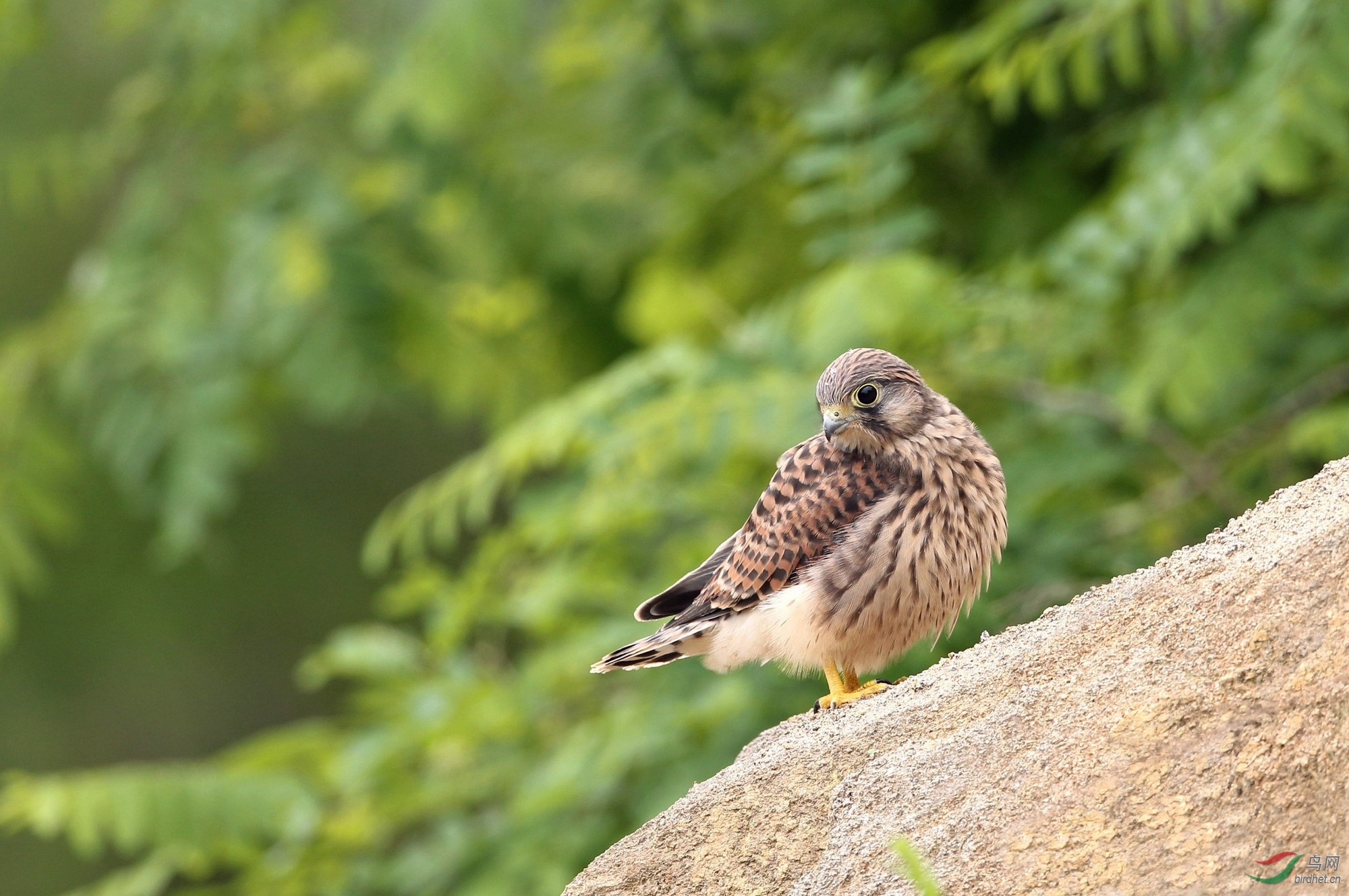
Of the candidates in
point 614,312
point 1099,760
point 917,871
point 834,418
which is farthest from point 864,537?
point 614,312

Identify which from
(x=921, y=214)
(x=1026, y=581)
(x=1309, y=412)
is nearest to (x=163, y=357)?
(x=921, y=214)

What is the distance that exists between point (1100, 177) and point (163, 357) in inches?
141

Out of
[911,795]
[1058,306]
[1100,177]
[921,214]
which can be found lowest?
[911,795]

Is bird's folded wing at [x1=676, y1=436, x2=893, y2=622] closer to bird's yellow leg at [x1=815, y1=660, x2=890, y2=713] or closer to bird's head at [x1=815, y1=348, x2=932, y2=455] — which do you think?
bird's head at [x1=815, y1=348, x2=932, y2=455]

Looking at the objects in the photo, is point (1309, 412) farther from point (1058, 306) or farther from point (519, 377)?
point (519, 377)

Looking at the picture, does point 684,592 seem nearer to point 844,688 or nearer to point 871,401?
point 844,688

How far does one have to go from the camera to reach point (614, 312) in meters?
6.68

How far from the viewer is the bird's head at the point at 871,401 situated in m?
2.78

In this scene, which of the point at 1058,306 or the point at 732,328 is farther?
the point at 732,328

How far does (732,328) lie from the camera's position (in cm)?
497

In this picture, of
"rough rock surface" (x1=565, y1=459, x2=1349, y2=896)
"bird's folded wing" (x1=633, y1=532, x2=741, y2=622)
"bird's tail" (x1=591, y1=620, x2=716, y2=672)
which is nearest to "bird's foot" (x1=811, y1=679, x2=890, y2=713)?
"rough rock surface" (x1=565, y1=459, x2=1349, y2=896)

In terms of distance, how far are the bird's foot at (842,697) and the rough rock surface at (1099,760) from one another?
0.20 m

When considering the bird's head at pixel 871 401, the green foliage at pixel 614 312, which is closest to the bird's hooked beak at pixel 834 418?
the bird's head at pixel 871 401

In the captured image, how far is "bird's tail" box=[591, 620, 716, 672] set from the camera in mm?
3043
